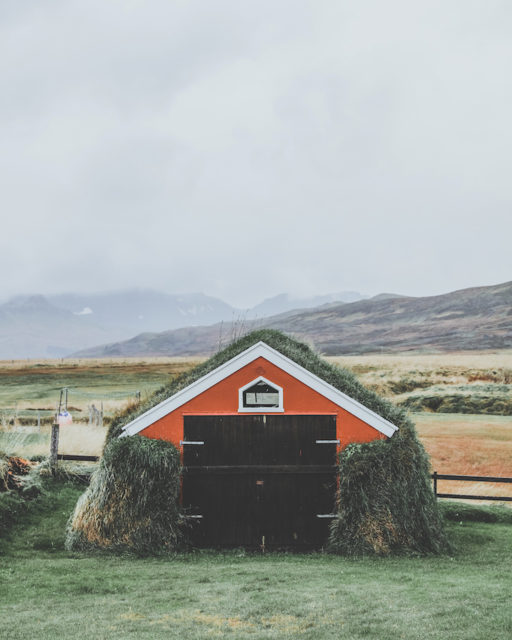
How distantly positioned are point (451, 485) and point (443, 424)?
39.1 feet

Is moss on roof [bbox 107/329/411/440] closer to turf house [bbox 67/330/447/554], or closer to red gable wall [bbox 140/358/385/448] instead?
turf house [bbox 67/330/447/554]

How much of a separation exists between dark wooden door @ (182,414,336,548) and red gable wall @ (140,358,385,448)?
0.67 feet

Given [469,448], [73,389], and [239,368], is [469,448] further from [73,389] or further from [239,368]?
[73,389]

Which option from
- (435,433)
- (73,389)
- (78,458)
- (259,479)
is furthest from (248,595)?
(73,389)

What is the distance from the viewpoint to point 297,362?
16.8 meters

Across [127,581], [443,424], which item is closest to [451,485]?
[443,424]

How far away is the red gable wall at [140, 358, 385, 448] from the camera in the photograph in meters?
16.2

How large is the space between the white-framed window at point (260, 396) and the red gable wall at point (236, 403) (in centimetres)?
11

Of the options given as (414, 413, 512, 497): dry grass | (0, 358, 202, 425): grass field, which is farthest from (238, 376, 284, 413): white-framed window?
(0, 358, 202, 425): grass field

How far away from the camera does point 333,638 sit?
8.23 metres

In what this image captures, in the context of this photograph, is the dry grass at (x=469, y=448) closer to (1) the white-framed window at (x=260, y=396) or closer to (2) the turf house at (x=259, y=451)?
(2) the turf house at (x=259, y=451)

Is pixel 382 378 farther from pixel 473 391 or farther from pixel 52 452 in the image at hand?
pixel 52 452

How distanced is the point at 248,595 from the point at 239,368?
21.3 feet

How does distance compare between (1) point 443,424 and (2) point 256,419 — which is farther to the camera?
(1) point 443,424
